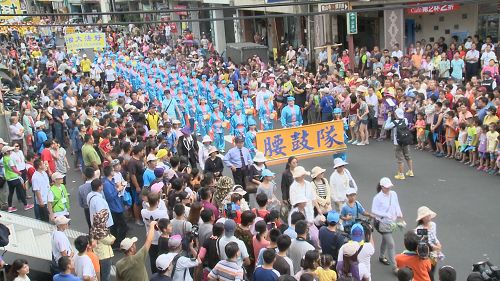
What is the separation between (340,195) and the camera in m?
8.79

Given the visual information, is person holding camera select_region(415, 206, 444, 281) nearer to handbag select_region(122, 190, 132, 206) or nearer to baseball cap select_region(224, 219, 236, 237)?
baseball cap select_region(224, 219, 236, 237)

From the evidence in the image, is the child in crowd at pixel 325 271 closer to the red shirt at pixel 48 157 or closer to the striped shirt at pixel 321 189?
the striped shirt at pixel 321 189

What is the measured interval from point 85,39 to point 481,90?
1746 cm

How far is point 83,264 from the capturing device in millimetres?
6504

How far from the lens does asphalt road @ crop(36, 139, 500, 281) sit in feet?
28.5

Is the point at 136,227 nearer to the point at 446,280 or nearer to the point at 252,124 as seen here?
the point at 252,124

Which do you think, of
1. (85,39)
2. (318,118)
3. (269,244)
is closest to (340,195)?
(269,244)

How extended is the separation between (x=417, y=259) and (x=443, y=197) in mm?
5042

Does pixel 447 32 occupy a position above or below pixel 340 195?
above

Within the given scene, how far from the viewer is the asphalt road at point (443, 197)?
28.5 feet

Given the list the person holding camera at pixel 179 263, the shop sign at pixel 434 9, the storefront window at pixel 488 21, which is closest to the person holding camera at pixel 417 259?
the person holding camera at pixel 179 263

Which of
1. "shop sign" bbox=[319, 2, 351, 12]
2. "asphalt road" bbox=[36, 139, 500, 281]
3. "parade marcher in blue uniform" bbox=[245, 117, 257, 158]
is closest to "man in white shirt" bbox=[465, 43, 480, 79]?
"shop sign" bbox=[319, 2, 351, 12]

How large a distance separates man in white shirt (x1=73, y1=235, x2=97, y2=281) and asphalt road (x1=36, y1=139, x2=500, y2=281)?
2.63m

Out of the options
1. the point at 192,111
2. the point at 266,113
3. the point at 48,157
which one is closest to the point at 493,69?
the point at 266,113
